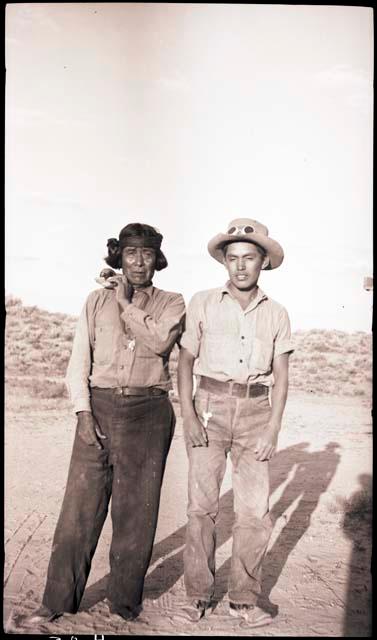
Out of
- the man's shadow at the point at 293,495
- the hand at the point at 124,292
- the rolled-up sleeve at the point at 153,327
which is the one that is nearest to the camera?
the rolled-up sleeve at the point at 153,327

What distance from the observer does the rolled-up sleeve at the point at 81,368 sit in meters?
4.44

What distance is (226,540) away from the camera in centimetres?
628

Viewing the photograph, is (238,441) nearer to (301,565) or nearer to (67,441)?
(301,565)

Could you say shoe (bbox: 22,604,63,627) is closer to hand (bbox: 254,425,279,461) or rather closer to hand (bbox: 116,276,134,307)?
hand (bbox: 254,425,279,461)

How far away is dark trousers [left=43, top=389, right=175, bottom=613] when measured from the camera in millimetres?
4387

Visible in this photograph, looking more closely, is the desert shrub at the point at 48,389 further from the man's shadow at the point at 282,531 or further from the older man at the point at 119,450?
the older man at the point at 119,450

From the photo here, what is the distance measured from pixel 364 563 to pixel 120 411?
2.80 m

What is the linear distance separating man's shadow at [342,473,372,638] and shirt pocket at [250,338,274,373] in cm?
188

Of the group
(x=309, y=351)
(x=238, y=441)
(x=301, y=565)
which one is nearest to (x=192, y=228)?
(x=238, y=441)

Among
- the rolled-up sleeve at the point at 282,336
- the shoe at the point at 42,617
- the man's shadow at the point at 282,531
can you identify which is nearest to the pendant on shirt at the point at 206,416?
the rolled-up sleeve at the point at 282,336

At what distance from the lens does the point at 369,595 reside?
506 centimetres

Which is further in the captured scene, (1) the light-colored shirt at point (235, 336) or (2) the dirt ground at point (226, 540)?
(2) the dirt ground at point (226, 540)

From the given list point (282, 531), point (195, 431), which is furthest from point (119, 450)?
point (282, 531)

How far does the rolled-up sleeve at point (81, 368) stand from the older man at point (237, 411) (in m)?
0.60
